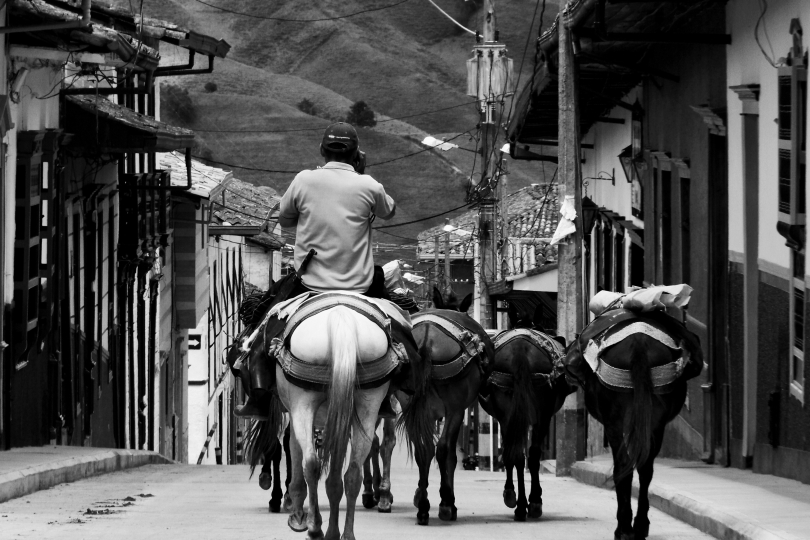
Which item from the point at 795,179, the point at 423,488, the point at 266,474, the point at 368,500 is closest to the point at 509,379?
the point at 423,488

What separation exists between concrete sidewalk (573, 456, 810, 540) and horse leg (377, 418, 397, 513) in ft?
6.87

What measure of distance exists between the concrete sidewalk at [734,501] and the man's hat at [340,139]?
269 cm

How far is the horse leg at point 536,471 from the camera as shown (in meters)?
11.9

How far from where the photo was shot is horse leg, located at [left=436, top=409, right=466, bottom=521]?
11.4 metres

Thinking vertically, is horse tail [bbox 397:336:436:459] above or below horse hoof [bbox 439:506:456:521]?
above

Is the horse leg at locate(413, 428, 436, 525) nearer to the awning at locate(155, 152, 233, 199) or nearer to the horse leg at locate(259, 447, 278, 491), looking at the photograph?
the horse leg at locate(259, 447, 278, 491)

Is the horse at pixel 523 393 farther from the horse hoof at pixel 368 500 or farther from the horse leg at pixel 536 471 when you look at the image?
the horse hoof at pixel 368 500

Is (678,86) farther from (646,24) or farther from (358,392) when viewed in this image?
(358,392)

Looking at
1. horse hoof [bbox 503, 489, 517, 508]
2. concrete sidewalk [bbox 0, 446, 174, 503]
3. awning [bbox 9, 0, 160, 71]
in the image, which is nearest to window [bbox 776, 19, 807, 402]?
horse hoof [bbox 503, 489, 517, 508]

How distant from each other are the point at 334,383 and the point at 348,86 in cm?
14899

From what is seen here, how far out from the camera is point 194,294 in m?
34.8

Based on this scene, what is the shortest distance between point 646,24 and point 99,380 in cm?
1107

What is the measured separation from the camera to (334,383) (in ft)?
27.7

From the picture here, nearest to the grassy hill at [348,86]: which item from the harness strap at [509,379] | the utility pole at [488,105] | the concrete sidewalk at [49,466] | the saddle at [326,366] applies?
the utility pole at [488,105]
